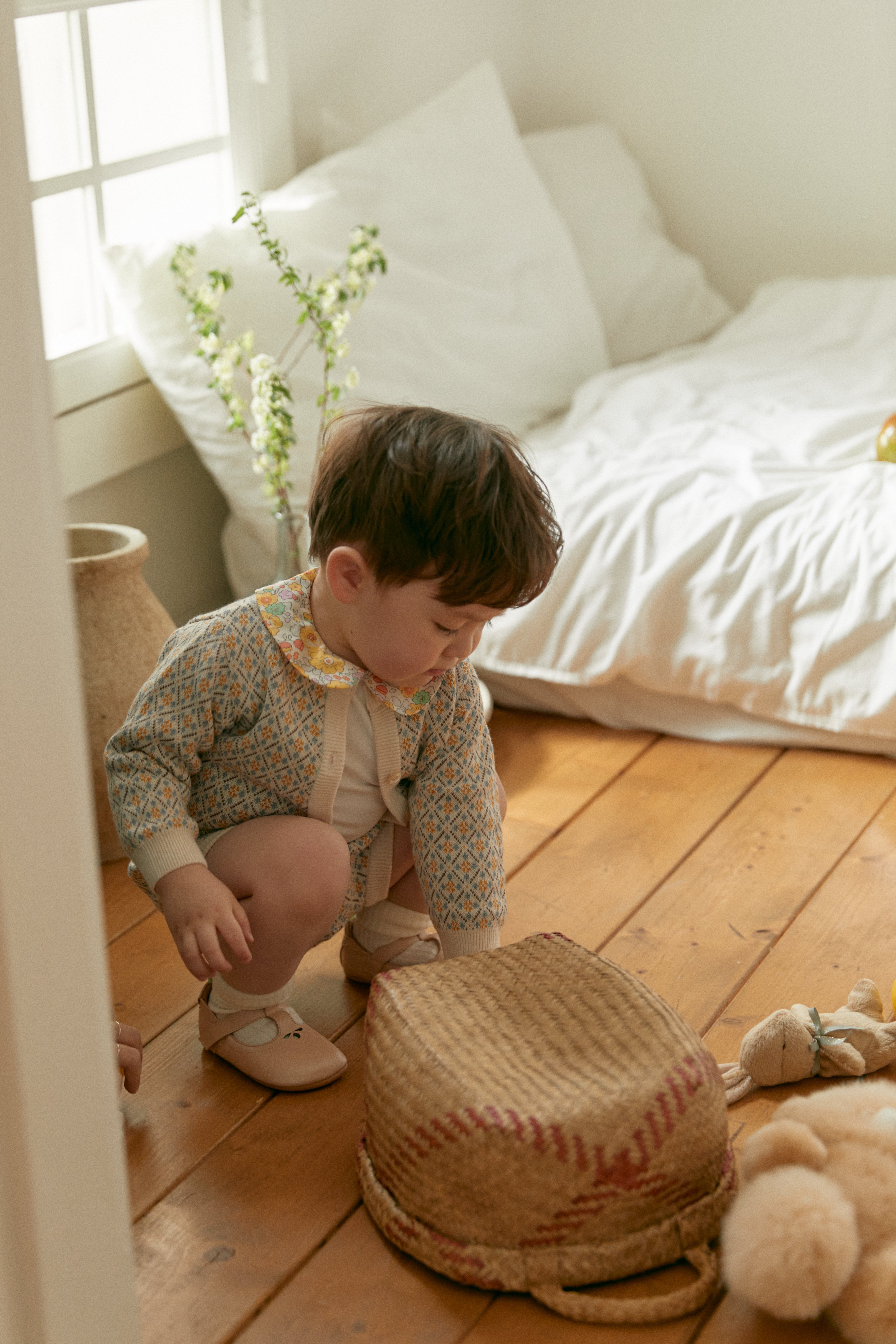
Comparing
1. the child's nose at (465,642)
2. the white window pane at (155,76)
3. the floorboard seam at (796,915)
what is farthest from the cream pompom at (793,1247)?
the white window pane at (155,76)

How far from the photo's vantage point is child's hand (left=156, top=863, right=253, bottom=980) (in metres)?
1.06

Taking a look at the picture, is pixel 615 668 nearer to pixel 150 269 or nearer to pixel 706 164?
pixel 150 269

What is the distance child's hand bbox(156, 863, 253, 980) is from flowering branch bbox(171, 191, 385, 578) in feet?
2.38

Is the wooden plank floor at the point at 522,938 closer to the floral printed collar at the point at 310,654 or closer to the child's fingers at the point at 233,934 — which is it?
the child's fingers at the point at 233,934

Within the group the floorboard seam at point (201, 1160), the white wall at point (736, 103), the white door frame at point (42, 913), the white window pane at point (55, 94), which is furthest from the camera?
the white wall at point (736, 103)

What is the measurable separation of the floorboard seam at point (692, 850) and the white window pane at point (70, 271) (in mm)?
1000

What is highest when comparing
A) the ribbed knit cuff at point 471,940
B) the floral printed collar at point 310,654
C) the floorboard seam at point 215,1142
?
the floral printed collar at point 310,654

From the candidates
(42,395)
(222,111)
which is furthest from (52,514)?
(222,111)

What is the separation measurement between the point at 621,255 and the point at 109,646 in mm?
1423

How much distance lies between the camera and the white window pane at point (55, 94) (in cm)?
170

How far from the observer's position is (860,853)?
5.05 feet

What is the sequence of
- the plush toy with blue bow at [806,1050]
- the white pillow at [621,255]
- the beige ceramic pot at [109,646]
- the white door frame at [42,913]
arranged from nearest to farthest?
the white door frame at [42,913]
the plush toy with blue bow at [806,1050]
the beige ceramic pot at [109,646]
the white pillow at [621,255]

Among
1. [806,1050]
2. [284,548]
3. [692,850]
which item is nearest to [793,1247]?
[806,1050]

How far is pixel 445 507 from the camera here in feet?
3.42
